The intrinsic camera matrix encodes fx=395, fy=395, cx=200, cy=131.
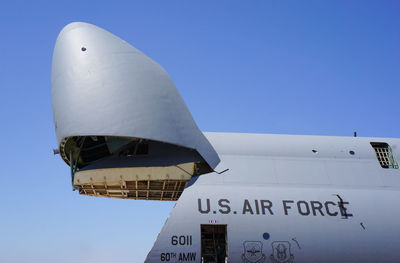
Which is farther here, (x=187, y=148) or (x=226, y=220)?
(x=187, y=148)

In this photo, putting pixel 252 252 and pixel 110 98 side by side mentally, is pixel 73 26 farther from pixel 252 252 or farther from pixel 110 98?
pixel 252 252

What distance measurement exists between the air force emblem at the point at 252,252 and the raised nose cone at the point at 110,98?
328 centimetres

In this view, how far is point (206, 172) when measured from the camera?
48.9 ft

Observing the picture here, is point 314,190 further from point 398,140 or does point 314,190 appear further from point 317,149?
point 398,140

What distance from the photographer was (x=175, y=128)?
14.5 metres

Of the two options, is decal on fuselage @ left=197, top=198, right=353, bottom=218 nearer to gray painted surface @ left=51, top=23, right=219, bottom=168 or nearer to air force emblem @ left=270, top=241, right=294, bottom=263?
air force emblem @ left=270, top=241, right=294, bottom=263

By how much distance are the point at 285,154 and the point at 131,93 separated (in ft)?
22.1

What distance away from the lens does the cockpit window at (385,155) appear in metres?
17.0

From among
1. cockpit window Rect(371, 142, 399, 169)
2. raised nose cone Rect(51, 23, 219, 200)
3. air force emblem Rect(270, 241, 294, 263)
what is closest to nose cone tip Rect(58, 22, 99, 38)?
raised nose cone Rect(51, 23, 219, 200)

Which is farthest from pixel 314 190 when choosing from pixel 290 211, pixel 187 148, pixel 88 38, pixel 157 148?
pixel 88 38

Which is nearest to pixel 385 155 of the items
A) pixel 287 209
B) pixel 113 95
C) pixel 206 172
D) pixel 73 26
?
pixel 287 209

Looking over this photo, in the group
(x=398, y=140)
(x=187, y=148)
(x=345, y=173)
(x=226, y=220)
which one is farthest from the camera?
(x=398, y=140)

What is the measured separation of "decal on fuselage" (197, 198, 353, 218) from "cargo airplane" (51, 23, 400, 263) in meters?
0.04

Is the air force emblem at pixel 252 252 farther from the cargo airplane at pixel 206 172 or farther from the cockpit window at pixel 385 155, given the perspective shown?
the cockpit window at pixel 385 155
